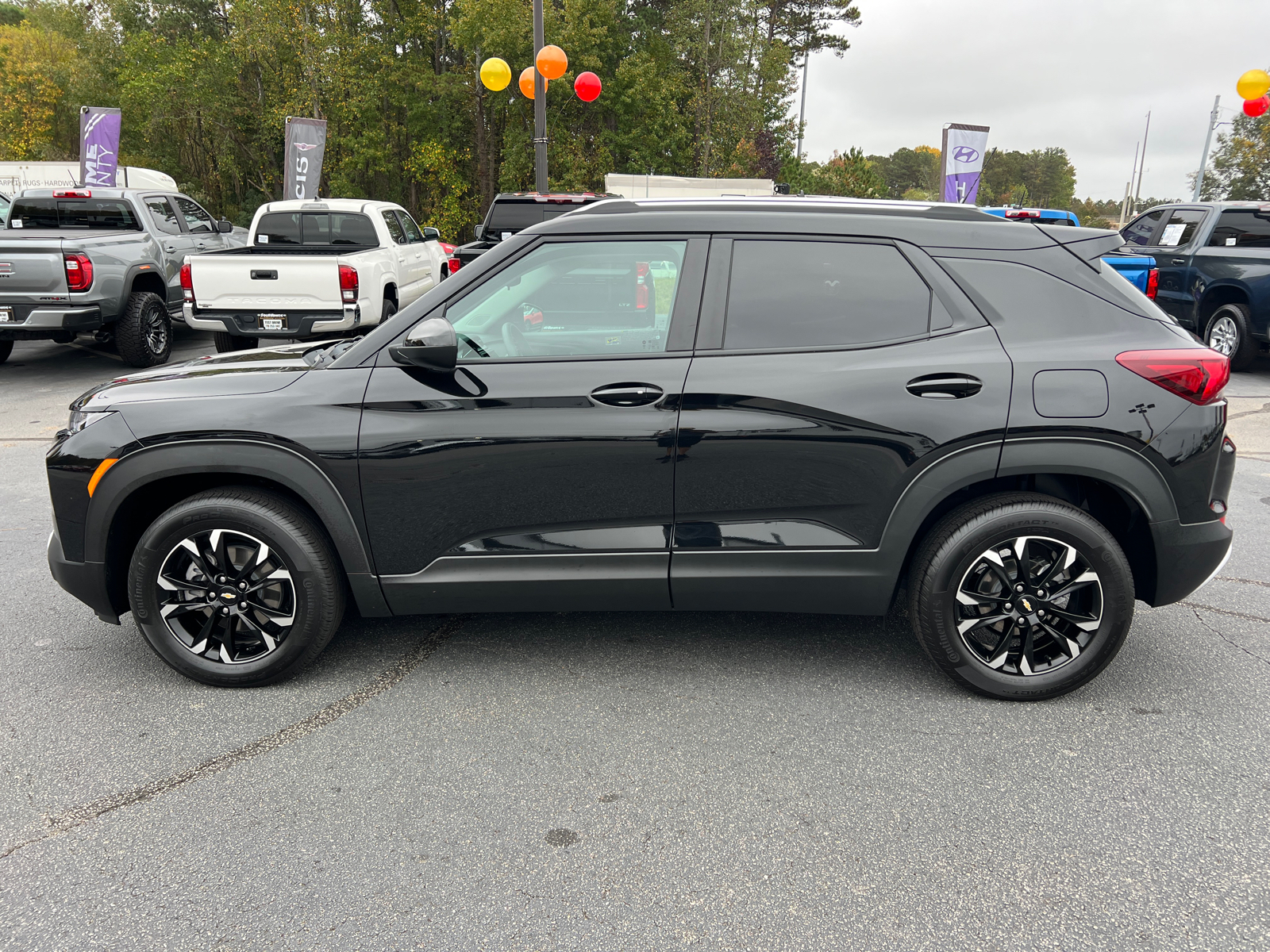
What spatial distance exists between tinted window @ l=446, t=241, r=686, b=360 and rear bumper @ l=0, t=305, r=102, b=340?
818 centimetres

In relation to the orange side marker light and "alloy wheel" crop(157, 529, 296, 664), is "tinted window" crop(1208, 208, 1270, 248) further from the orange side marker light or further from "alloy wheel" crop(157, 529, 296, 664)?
the orange side marker light

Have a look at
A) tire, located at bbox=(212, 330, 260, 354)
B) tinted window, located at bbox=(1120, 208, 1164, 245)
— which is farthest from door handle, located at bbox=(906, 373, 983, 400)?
tinted window, located at bbox=(1120, 208, 1164, 245)

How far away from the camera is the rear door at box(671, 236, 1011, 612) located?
122 inches

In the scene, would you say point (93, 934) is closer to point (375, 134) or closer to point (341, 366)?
point (341, 366)

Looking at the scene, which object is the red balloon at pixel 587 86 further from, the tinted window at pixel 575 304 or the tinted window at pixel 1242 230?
the tinted window at pixel 575 304

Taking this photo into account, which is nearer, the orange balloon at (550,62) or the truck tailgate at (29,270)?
the truck tailgate at (29,270)

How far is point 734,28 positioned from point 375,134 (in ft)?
37.6

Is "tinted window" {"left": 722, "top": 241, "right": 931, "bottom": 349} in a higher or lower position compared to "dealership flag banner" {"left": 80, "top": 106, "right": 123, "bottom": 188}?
lower

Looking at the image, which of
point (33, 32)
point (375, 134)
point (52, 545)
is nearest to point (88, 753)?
point (52, 545)

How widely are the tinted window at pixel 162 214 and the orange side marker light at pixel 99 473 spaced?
375 inches

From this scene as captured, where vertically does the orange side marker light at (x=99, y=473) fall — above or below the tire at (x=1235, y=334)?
below

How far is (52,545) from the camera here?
133 inches

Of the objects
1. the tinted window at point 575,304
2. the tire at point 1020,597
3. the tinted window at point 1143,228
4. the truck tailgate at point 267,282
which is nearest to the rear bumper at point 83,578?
the tinted window at point 575,304

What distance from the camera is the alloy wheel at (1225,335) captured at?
10430mm
